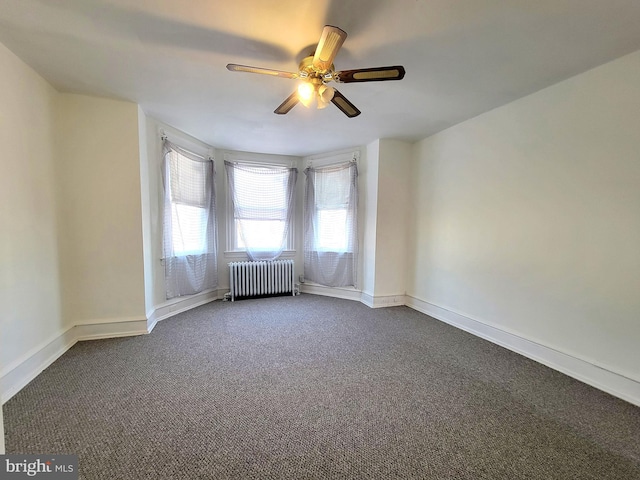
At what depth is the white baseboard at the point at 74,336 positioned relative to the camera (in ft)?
6.23

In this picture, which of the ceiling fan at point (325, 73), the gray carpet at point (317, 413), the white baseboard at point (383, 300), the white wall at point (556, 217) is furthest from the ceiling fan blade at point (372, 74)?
the white baseboard at point (383, 300)

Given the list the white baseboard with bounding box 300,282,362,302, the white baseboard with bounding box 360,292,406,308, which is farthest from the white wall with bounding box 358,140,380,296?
the white baseboard with bounding box 300,282,362,302

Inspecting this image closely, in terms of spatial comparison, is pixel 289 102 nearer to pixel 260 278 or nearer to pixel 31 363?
pixel 260 278

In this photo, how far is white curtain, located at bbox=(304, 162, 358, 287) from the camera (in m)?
4.16

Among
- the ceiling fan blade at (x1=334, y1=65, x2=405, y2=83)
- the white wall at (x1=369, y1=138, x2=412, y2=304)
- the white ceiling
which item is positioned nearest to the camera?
the white ceiling

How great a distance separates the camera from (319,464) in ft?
4.52

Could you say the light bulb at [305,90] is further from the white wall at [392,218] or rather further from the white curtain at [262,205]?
the white curtain at [262,205]

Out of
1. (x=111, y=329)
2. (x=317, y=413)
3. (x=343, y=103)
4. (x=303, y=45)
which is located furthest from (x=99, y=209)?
(x=317, y=413)

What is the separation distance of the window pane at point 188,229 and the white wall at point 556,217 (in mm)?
3421

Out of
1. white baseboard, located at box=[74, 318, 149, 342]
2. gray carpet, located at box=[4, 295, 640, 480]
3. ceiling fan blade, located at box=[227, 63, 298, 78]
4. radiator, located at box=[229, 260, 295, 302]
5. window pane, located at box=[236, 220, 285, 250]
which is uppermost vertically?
ceiling fan blade, located at box=[227, 63, 298, 78]

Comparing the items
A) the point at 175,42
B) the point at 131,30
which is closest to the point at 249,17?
the point at 175,42

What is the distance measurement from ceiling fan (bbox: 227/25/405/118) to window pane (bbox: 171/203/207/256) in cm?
225

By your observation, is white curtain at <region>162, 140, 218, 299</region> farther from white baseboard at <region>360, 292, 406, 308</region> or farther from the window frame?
white baseboard at <region>360, 292, 406, 308</region>

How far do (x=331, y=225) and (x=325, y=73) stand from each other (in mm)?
2665
